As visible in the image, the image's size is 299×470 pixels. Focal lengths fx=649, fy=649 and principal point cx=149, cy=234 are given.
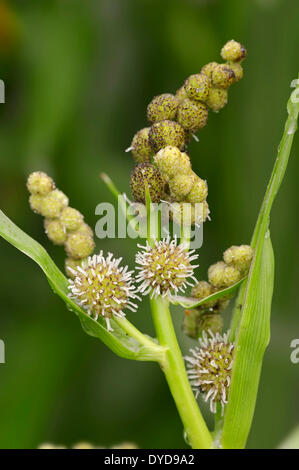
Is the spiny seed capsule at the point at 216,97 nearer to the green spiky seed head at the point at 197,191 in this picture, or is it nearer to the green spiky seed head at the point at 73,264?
the green spiky seed head at the point at 197,191

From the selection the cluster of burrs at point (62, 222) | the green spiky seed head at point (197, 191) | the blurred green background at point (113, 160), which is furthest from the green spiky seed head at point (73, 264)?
the blurred green background at point (113, 160)

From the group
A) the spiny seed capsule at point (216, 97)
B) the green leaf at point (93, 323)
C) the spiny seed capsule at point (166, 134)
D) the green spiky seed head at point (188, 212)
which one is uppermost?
the spiny seed capsule at point (216, 97)

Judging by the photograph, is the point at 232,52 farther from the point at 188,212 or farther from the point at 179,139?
the point at 188,212

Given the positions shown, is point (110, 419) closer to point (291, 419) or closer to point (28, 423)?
point (28, 423)

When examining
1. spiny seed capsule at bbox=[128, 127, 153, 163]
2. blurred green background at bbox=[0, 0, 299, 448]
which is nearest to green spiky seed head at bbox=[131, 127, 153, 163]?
spiny seed capsule at bbox=[128, 127, 153, 163]

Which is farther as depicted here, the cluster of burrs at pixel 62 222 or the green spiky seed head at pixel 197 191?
the cluster of burrs at pixel 62 222

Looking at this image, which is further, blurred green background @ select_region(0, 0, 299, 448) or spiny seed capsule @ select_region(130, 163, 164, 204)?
blurred green background @ select_region(0, 0, 299, 448)

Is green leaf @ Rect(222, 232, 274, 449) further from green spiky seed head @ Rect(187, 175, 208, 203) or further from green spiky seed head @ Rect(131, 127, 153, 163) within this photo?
green spiky seed head @ Rect(131, 127, 153, 163)
